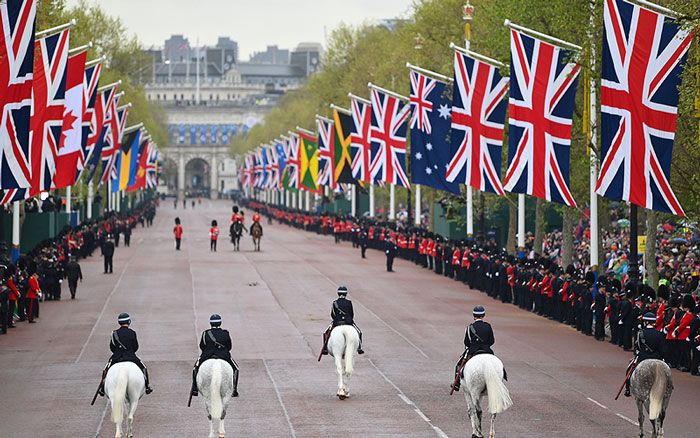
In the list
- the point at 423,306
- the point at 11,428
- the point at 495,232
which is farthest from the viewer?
the point at 495,232

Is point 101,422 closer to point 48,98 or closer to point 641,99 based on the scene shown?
point 641,99

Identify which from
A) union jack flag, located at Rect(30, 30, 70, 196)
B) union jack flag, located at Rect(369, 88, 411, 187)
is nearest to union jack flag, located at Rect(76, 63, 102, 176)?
union jack flag, located at Rect(30, 30, 70, 196)

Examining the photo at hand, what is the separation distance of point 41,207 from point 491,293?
25.1 metres

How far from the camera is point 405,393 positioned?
82.0 ft

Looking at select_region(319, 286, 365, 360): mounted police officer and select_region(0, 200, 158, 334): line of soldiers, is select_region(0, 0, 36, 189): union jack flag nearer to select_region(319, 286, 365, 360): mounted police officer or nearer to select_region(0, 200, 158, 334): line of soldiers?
select_region(0, 200, 158, 334): line of soldiers

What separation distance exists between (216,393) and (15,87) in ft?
46.6

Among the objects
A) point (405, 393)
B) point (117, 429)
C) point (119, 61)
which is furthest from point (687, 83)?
point (119, 61)

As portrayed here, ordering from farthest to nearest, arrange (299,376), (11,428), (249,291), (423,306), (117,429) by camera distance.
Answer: (249,291)
(423,306)
(299,376)
(11,428)
(117,429)

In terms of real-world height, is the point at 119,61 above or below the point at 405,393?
above

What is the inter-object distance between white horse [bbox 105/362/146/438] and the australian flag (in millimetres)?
30705

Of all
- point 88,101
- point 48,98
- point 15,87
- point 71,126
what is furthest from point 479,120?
point 15,87

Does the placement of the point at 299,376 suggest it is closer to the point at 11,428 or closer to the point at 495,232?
the point at 11,428

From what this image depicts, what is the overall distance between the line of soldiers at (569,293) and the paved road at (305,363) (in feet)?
1.68

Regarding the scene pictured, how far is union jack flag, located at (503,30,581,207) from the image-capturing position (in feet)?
114
